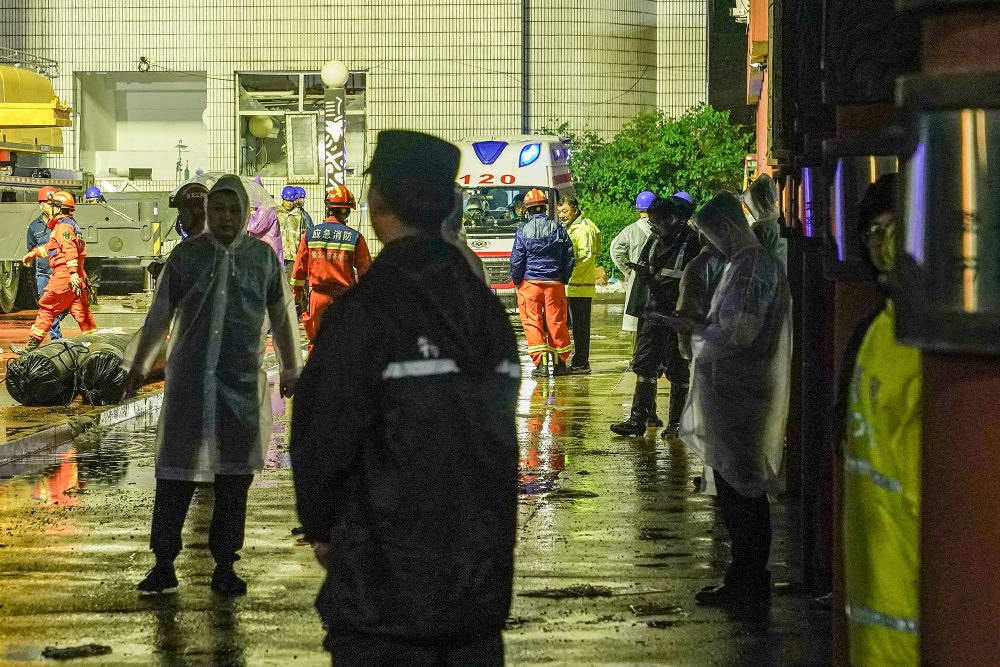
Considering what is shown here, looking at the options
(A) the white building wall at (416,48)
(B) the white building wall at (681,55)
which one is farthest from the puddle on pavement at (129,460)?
(B) the white building wall at (681,55)

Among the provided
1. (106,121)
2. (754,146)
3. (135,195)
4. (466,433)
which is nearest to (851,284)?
(466,433)

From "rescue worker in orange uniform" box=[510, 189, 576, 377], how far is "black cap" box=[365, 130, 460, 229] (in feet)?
41.2

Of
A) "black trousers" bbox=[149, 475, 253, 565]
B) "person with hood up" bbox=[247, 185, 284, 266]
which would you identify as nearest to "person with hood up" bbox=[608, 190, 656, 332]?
"person with hood up" bbox=[247, 185, 284, 266]

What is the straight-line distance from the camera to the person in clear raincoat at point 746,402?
6.68 m

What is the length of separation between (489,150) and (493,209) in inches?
41.9

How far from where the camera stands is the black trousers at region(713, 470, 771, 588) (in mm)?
6699

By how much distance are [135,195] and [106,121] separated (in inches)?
393

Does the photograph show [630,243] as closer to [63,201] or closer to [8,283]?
[63,201]

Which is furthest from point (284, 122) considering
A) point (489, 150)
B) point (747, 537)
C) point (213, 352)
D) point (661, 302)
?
point (747, 537)

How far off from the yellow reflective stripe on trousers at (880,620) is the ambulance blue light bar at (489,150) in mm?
24164

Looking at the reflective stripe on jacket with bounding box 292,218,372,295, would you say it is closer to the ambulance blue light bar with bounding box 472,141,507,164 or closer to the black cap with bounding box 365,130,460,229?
the black cap with bounding box 365,130,460,229

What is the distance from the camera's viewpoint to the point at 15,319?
2338 cm

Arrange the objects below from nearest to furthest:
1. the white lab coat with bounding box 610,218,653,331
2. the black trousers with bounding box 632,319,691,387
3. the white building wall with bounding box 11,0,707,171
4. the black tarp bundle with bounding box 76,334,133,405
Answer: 1. the black trousers with bounding box 632,319,691,387
2. the black tarp bundle with bounding box 76,334,133,405
3. the white lab coat with bounding box 610,218,653,331
4. the white building wall with bounding box 11,0,707,171

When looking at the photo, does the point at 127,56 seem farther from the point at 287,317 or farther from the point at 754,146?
the point at 287,317
